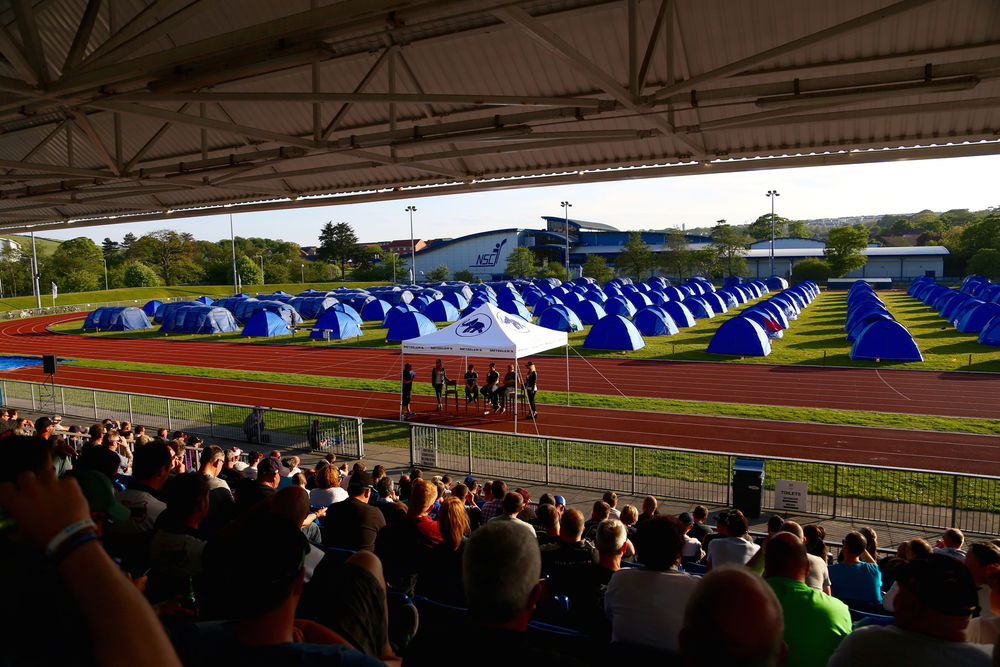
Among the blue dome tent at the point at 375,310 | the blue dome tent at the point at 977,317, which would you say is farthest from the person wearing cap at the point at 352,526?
the blue dome tent at the point at 375,310

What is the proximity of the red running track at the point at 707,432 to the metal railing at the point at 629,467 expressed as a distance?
2.36m

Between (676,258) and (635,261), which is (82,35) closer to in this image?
(635,261)

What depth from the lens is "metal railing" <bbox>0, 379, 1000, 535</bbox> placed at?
996 cm

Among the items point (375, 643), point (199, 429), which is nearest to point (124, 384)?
point (199, 429)

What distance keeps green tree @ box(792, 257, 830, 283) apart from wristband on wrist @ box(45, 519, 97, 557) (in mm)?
94602

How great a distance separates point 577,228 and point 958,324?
83894mm

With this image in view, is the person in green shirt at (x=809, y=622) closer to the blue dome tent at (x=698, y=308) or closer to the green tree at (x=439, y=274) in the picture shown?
the blue dome tent at (x=698, y=308)

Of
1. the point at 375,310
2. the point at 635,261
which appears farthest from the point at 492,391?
the point at 635,261

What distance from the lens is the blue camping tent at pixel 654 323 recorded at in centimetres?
3688

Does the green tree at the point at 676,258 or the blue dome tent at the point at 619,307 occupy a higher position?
the green tree at the point at 676,258

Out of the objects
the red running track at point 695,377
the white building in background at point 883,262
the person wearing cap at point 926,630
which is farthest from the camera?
the white building in background at point 883,262

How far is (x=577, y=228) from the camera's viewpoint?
116m

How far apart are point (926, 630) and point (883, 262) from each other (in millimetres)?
108424

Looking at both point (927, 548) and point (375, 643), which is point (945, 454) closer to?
point (927, 548)
